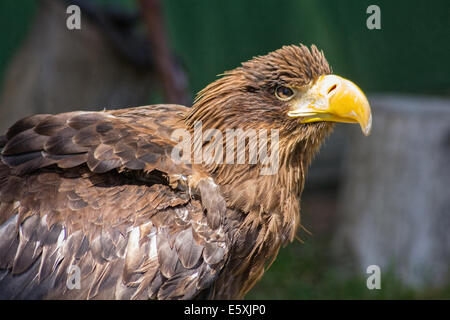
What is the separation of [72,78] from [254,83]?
11.0 ft

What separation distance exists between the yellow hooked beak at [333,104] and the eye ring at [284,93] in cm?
4

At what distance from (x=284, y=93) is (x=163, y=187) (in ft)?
2.21

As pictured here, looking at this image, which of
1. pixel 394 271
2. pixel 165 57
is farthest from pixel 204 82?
pixel 394 271

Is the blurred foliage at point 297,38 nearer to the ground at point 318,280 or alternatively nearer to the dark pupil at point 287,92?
the ground at point 318,280

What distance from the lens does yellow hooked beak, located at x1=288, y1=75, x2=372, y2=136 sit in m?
2.63

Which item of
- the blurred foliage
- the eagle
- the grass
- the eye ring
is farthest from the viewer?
the blurred foliage

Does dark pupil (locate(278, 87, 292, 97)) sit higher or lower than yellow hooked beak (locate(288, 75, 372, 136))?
higher

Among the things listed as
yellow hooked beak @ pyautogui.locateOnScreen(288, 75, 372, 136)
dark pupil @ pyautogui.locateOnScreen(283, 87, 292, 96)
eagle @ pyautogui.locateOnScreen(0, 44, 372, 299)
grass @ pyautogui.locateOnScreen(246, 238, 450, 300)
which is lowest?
grass @ pyautogui.locateOnScreen(246, 238, 450, 300)

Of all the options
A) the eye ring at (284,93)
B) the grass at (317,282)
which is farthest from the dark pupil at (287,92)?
the grass at (317,282)

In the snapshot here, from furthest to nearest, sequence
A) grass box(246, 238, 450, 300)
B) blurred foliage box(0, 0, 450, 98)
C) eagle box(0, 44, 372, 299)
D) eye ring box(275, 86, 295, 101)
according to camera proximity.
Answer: blurred foliage box(0, 0, 450, 98) < grass box(246, 238, 450, 300) < eye ring box(275, 86, 295, 101) < eagle box(0, 44, 372, 299)

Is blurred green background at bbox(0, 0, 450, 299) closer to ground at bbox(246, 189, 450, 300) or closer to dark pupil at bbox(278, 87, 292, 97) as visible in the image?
ground at bbox(246, 189, 450, 300)

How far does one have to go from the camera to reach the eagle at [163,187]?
8.44ft

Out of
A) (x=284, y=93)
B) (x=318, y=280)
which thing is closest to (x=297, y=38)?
(x=318, y=280)

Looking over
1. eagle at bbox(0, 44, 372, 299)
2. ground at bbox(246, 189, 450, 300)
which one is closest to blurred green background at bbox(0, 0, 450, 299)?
ground at bbox(246, 189, 450, 300)
